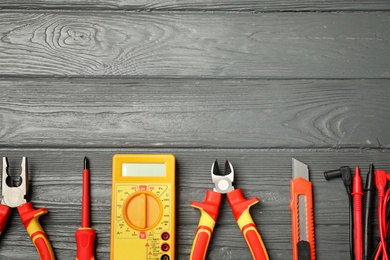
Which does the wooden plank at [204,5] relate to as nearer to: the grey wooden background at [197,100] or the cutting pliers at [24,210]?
the grey wooden background at [197,100]

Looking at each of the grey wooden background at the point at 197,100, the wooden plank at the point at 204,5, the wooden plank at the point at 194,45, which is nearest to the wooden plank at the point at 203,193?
the grey wooden background at the point at 197,100

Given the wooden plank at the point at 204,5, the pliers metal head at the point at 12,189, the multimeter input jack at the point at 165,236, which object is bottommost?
the multimeter input jack at the point at 165,236

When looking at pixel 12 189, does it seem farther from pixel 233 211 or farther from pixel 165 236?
pixel 233 211

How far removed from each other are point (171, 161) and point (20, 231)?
→ 33 cm

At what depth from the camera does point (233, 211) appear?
1146mm

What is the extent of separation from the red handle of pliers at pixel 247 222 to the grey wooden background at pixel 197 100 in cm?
4

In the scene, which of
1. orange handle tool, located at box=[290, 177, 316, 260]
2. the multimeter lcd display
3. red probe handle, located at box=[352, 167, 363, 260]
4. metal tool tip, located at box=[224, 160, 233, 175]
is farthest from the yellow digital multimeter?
red probe handle, located at box=[352, 167, 363, 260]

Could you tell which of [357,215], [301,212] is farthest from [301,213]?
[357,215]

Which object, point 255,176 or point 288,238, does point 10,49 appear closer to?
point 255,176

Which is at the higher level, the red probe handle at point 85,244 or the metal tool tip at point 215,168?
the metal tool tip at point 215,168

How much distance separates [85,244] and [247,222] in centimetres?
32

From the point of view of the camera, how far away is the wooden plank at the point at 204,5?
48.8 inches

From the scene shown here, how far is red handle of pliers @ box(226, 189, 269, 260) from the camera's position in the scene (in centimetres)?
111

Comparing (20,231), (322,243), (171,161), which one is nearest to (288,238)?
(322,243)
